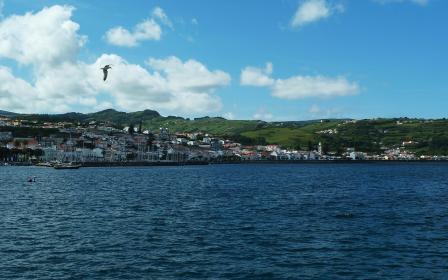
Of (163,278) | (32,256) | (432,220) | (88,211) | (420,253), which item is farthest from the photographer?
(88,211)

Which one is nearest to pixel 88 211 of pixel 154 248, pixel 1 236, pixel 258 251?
pixel 1 236

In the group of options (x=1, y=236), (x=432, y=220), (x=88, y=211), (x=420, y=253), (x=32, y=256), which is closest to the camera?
(x=32, y=256)

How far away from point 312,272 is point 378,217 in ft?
66.5

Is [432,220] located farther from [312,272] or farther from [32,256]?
[32,256]

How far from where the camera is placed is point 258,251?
2733cm

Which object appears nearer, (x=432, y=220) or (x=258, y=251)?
(x=258, y=251)

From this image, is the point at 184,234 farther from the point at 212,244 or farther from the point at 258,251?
the point at 258,251

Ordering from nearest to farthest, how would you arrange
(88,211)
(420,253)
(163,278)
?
(163,278)
(420,253)
(88,211)

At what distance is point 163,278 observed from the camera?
72.0 ft

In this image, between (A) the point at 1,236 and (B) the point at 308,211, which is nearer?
(A) the point at 1,236

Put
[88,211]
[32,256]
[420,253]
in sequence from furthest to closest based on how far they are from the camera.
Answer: [88,211] < [420,253] < [32,256]

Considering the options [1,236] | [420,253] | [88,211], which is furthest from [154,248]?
[88,211]

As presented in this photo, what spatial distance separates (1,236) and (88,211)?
13149mm

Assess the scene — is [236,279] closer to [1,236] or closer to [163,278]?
[163,278]
